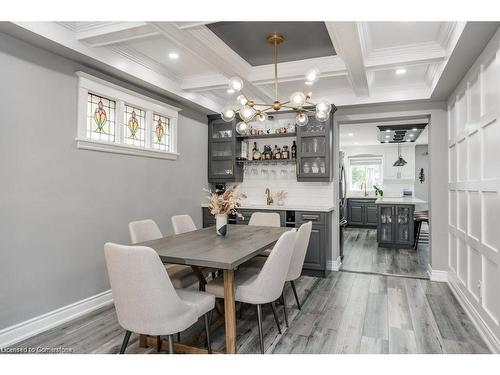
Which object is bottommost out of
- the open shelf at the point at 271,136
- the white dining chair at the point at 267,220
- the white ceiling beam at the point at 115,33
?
the white dining chair at the point at 267,220

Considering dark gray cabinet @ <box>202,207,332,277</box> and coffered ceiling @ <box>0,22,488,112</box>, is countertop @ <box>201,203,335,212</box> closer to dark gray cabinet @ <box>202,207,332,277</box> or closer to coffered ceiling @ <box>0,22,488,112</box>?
dark gray cabinet @ <box>202,207,332,277</box>

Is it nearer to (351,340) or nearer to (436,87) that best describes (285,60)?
(436,87)

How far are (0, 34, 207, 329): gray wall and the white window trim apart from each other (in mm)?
71

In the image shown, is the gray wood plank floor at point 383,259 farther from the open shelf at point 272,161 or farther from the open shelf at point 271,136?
the open shelf at point 271,136

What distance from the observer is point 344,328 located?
110 inches

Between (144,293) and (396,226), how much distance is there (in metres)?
5.77

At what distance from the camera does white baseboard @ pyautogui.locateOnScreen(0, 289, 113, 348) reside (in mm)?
2479

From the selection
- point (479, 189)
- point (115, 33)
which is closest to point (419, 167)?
point (479, 189)

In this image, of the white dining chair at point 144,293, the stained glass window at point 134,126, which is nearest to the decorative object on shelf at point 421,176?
the stained glass window at point 134,126

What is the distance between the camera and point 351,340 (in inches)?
101

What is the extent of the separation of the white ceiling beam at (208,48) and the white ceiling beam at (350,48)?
110cm

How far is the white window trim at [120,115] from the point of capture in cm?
309

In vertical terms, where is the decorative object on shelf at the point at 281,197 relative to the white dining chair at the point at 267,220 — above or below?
above

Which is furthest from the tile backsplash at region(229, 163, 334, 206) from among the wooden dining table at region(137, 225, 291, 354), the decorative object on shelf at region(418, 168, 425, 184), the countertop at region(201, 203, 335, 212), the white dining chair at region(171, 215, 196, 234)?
the decorative object on shelf at region(418, 168, 425, 184)
